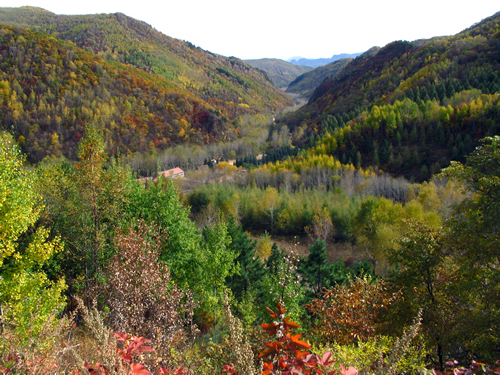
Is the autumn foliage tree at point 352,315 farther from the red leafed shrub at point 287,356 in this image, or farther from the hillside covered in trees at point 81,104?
the hillside covered in trees at point 81,104

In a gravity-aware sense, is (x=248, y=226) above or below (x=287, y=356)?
below

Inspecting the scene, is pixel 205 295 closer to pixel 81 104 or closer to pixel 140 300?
pixel 140 300

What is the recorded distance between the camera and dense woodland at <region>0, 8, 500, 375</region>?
4.80 meters

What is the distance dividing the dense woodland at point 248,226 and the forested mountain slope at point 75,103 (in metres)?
0.61

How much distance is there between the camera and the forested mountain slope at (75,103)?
7656 cm

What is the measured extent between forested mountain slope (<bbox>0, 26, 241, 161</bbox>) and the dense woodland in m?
0.61

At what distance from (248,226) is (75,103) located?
74551 mm

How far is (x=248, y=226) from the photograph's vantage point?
41750mm

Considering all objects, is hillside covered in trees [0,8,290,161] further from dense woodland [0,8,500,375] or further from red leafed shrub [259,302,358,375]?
red leafed shrub [259,302,358,375]

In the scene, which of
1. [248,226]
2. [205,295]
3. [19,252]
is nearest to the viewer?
[19,252]

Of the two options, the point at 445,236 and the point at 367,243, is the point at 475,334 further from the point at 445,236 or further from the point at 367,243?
the point at 367,243

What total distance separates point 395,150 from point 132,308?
58498 mm

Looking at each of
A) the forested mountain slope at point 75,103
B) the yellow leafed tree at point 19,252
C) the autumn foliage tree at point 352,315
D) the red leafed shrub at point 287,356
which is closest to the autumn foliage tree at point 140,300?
the red leafed shrub at point 287,356

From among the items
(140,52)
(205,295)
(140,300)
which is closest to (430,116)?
(205,295)
